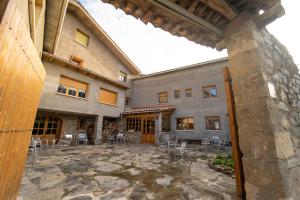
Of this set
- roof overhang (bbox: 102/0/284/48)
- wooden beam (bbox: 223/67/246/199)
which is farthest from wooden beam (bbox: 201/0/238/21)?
wooden beam (bbox: 223/67/246/199)

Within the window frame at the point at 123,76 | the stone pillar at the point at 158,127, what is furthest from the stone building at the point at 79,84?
the stone pillar at the point at 158,127

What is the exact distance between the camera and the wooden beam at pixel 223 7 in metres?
2.10

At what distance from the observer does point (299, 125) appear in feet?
8.43

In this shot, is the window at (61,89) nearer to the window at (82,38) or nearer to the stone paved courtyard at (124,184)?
the window at (82,38)

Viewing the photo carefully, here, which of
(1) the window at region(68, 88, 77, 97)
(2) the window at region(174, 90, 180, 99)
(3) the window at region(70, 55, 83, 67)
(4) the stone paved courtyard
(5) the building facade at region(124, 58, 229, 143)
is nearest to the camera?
(4) the stone paved courtyard

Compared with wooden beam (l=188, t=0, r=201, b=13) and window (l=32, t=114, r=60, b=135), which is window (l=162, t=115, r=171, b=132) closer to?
window (l=32, t=114, r=60, b=135)

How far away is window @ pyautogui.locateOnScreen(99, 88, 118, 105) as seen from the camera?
472 inches

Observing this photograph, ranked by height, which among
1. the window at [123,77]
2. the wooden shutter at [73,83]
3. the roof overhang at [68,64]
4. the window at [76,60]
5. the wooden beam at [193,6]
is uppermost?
the window at [123,77]

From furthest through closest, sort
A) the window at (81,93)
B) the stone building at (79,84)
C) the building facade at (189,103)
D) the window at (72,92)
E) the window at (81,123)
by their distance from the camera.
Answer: the building facade at (189,103), the window at (81,123), the window at (81,93), the window at (72,92), the stone building at (79,84)

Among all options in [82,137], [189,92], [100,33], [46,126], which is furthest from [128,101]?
[46,126]

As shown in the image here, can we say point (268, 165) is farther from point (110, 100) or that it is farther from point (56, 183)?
point (110, 100)

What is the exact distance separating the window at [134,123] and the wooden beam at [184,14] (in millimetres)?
11311

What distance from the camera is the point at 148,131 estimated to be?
502 inches

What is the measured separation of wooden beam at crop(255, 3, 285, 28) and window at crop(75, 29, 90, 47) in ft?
42.6
